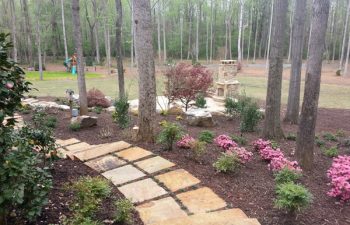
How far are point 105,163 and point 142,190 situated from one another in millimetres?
927

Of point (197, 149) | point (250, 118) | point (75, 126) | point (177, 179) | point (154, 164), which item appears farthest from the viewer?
point (250, 118)

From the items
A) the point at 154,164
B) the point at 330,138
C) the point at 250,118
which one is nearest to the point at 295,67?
the point at 330,138

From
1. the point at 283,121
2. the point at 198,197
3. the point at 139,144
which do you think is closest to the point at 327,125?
the point at 283,121

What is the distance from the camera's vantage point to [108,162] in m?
3.72

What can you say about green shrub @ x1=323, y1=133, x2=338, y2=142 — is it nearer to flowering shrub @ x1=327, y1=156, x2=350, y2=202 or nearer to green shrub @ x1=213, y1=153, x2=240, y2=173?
flowering shrub @ x1=327, y1=156, x2=350, y2=202

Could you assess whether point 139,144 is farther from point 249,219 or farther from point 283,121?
point 283,121

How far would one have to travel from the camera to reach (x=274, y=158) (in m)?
3.77

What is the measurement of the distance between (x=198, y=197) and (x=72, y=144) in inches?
102

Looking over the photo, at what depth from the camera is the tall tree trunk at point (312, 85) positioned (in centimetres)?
369

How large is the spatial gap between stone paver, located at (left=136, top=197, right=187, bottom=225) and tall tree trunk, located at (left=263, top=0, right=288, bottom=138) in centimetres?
317

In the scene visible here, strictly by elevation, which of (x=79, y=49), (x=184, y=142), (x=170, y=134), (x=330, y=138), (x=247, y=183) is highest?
(x=79, y=49)

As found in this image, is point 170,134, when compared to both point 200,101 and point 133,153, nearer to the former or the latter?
point 133,153

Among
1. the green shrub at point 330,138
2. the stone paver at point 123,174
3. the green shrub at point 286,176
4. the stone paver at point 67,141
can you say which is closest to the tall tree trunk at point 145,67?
the stone paver at point 123,174

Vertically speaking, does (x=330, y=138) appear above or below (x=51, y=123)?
below
